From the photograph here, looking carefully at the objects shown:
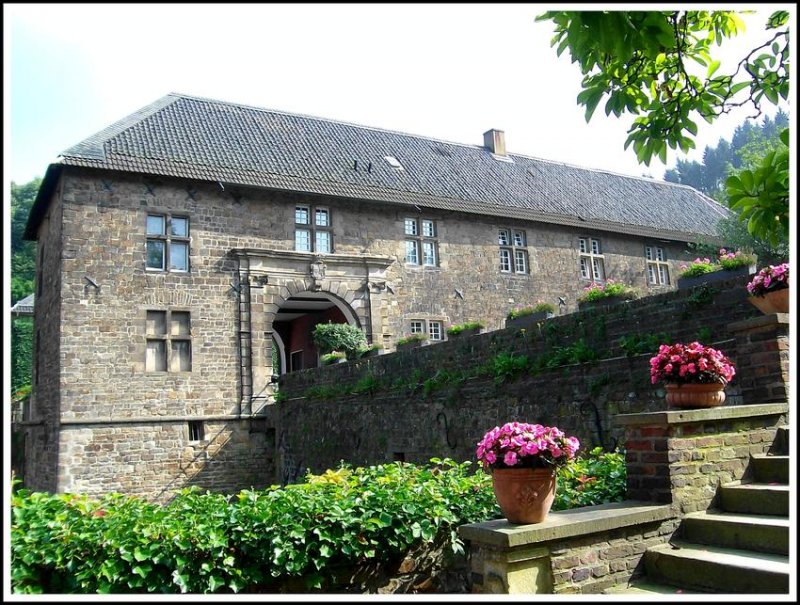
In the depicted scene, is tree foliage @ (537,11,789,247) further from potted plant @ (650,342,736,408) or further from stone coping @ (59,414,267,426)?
stone coping @ (59,414,267,426)

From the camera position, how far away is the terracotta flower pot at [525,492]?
14.1 feet

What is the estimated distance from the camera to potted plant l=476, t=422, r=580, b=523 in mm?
4305

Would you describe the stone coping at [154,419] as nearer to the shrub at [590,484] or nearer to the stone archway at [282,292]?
the stone archway at [282,292]

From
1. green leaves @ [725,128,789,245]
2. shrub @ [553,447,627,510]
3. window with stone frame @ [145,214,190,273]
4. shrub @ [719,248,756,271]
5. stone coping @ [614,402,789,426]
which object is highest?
window with stone frame @ [145,214,190,273]

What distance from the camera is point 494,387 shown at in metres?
10.9

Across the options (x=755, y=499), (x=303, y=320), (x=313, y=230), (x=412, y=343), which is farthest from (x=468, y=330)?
(x=303, y=320)

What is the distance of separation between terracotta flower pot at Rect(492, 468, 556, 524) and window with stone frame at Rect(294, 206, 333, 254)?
602 inches

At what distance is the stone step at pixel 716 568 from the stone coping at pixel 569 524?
24cm

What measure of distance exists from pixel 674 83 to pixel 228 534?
4.59 m

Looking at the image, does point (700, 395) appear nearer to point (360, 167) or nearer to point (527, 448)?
point (527, 448)

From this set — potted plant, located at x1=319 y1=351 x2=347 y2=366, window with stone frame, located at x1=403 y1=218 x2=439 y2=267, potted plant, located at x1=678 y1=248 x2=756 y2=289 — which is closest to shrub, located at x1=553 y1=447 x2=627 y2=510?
potted plant, located at x1=678 y1=248 x2=756 y2=289

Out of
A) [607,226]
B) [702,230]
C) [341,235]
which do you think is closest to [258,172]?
[341,235]

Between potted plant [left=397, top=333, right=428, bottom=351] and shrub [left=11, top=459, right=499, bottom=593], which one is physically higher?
potted plant [left=397, top=333, right=428, bottom=351]

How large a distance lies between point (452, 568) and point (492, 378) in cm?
602
